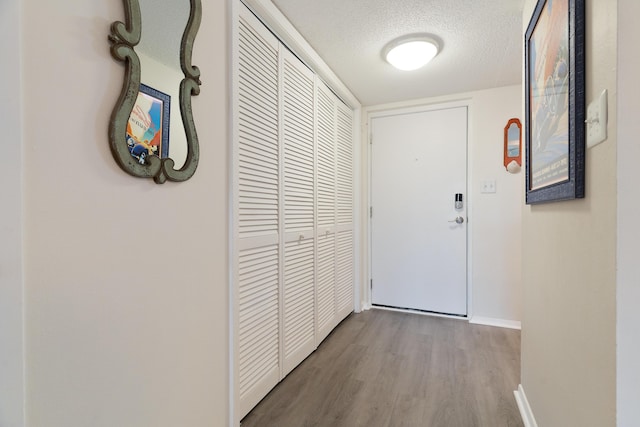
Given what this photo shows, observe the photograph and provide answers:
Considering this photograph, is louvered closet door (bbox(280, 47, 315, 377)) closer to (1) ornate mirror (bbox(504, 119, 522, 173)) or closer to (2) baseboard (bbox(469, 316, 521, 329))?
(2) baseboard (bbox(469, 316, 521, 329))

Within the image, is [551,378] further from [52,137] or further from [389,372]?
[52,137]

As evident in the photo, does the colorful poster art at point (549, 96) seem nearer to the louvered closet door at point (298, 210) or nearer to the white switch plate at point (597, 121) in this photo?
the white switch plate at point (597, 121)

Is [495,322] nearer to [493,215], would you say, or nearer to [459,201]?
[493,215]

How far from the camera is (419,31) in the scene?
1.81 meters

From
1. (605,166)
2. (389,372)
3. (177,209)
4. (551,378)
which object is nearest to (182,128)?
(177,209)

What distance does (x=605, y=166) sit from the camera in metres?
0.71

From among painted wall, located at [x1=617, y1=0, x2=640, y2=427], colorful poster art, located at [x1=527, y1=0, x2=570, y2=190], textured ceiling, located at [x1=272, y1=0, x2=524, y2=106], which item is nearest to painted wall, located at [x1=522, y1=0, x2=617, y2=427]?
painted wall, located at [x1=617, y1=0, x2=640, y2=427]

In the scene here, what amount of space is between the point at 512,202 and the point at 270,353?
2.34 m

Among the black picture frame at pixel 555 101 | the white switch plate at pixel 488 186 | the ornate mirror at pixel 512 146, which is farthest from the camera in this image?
the white switch plate at pixel 488 186

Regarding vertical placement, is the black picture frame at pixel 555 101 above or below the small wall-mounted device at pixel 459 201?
above

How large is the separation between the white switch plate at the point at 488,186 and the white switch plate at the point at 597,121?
204cm

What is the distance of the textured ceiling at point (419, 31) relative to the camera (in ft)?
5.25

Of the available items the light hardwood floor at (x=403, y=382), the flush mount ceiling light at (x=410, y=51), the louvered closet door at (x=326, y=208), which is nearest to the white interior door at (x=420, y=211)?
the light hardwood floor at (x=403, y=382)

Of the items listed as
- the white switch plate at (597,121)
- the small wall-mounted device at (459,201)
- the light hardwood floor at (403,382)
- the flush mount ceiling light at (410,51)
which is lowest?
the light hardwood floor at (403,382)
